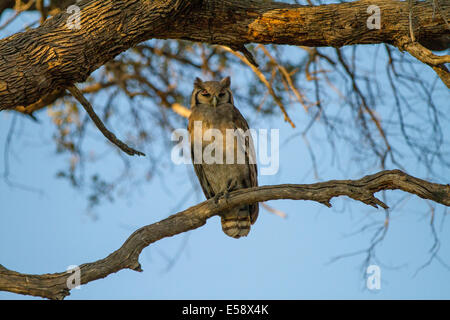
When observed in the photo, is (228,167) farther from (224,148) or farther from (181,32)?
(181,32)

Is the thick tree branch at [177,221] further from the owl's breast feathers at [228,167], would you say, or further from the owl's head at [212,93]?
the owl's head at [212,93]

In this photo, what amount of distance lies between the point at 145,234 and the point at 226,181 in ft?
4.61

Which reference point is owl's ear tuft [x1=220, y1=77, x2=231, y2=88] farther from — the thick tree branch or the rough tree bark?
the thick tree branch

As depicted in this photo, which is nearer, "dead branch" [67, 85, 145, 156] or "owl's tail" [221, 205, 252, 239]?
"dead branch" [67, 85, 145, 156]

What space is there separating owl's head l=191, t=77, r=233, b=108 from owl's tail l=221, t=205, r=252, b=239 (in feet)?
2.84

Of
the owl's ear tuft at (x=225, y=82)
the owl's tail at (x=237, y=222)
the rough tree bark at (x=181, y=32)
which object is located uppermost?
the owl's ear tuft at (x=225, y=82)

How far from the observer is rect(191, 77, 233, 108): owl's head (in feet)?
14.8

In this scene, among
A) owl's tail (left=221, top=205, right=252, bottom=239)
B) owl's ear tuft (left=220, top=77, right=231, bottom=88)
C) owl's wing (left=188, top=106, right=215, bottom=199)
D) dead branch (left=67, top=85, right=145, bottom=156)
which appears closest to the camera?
dead branch (left=67, top=85, right=145, bottom=156)

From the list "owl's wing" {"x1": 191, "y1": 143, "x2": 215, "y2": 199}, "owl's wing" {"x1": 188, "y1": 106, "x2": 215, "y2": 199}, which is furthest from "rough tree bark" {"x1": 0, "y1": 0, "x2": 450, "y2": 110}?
"owl's wing" {"x1": 191, "y1": 143, "x2": 215, "y2": 199}

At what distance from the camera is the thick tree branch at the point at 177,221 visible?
113 inches

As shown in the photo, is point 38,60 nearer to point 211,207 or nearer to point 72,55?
point 72,55

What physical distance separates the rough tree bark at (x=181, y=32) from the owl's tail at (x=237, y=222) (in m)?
1.22

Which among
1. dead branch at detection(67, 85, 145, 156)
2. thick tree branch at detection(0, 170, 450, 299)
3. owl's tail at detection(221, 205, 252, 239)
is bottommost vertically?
thick tree branch at detection(0, 170, 450, 299)

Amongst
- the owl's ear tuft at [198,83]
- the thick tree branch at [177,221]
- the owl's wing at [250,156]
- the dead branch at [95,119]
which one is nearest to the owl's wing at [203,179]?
the owl's wing at [250,156]
